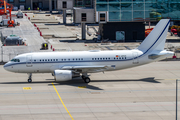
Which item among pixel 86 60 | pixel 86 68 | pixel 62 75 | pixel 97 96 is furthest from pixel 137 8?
pixel 97 96

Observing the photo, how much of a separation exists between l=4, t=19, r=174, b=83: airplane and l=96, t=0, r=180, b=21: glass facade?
114 feet

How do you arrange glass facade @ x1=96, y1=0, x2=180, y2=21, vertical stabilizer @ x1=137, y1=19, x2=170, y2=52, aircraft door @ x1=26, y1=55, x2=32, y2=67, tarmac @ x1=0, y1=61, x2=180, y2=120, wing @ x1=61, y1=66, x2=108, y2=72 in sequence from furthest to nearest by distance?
glass facade @ x1=96, y1=0, x2=180, y2=21 → vertical stabilizer @ x1=137, y1=19, x2=170, y2=52 → aircraft door @ x1=26, y1=55, x2=32, y2=67 → wing @ x1=61, y1=66, x2=108, y2=72 → tarmac @ x1=0, y1=61, x2=180, y2=120

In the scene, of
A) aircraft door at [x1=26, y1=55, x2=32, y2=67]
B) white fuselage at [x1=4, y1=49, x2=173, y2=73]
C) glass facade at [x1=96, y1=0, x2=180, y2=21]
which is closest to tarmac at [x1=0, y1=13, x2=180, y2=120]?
white fuselage at [x1=4, y1=49, x2=173, y2=73]

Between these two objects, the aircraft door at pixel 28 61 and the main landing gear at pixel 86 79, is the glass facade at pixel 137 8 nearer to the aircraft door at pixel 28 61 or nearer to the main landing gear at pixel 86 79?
the main landing gear at pixel 86 79

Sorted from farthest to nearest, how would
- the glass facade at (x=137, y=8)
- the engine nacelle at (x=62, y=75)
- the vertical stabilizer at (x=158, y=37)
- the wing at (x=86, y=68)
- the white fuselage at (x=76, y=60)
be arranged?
the glass facade at (x=137, y=8) → the vertical stabilizer at (x=158, y=37) → the white fuselage at (x=76, y=60) → the wing at (x=86, y=68) → the engine nacelle at (x=62, y=75)

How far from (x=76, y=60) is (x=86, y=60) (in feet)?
4.12

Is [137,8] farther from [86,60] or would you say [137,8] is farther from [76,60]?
[76,60]

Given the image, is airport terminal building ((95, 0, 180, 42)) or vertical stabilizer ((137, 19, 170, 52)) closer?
vertical stabilizer ((137, 19, 170, 52))

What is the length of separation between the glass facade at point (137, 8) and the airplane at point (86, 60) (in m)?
34.7

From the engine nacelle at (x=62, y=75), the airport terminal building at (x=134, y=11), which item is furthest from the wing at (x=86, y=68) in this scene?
the airport terminal building at (x=134, y=11)

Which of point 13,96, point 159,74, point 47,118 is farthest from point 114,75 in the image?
point 47,118

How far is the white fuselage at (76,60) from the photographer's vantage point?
136ft

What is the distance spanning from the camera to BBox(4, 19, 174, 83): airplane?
41469mm

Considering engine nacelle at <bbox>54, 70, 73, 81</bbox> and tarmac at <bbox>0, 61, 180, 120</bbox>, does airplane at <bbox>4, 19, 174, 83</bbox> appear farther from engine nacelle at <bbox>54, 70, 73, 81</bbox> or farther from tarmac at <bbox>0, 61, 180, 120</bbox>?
tarmac at <bbox>0, 61, 180, 120</bbox>
